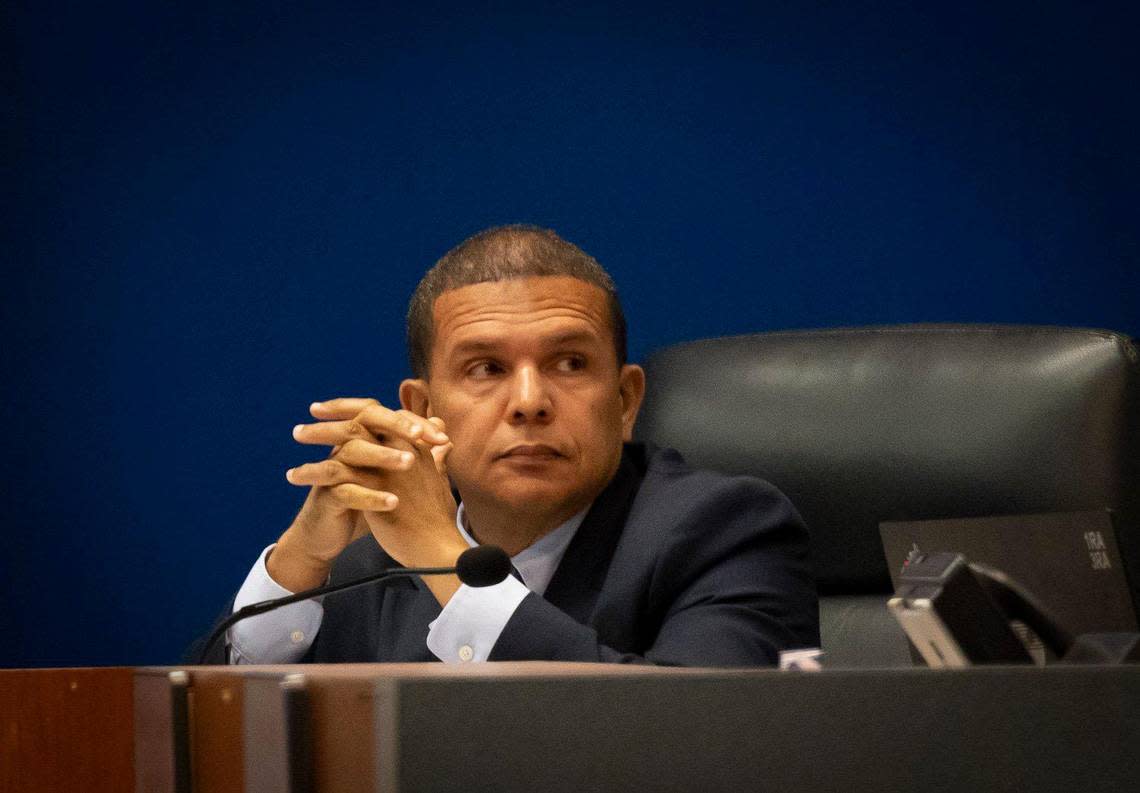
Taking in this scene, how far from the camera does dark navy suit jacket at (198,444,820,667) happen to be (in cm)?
151

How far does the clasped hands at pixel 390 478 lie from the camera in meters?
1.51

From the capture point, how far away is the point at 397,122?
2367 millimetres

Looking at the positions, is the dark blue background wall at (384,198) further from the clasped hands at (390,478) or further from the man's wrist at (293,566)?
the clasped hands at (390,478)

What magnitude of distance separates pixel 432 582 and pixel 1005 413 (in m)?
0.70

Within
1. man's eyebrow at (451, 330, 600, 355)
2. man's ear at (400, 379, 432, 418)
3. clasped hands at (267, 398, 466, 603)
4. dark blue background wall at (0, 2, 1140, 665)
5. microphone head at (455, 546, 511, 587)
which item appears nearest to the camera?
microphone head at (455, 546, 511, 587)

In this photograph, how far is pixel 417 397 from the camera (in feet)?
5.79

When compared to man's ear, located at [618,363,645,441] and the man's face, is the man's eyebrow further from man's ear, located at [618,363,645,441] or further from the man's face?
man's ear, located at [618,363,645,441]

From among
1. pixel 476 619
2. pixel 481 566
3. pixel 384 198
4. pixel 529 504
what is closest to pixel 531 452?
pixel 529 504

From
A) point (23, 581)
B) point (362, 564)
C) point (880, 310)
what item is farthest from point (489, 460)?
point (23, 581)

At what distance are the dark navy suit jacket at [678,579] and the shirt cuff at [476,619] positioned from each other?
152 millimetres

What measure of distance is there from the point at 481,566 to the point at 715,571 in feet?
1.85

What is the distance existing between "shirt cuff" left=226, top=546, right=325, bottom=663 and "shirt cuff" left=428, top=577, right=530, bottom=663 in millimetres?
331

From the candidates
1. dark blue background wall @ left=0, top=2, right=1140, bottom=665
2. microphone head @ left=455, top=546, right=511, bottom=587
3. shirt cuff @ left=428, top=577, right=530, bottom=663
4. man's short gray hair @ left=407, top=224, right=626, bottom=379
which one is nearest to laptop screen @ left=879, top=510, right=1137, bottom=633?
microphone head @ left=455, top=546, right=511, bottom=587

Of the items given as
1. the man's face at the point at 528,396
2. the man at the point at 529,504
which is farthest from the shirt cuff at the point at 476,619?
the man's face at the point at 528,396
